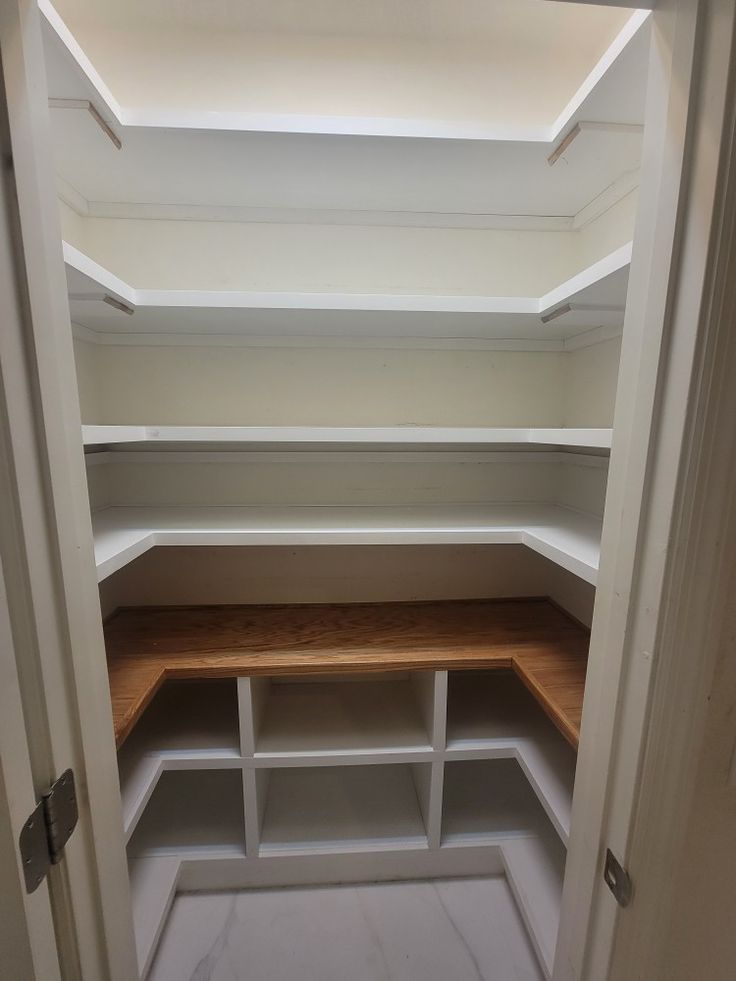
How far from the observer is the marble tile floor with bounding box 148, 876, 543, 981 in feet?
3.30

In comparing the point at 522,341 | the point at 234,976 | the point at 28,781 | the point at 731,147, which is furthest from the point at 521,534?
the point at 234,976

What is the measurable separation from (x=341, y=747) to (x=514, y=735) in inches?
20.6

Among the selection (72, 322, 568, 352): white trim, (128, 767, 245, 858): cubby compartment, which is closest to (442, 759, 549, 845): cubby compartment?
(128, 767, 245, 858): cubby compartment

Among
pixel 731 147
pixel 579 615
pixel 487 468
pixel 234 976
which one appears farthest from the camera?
pixel 487 468

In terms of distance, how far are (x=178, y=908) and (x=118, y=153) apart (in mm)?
2032

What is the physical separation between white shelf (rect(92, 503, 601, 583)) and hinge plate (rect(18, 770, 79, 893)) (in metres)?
0.50

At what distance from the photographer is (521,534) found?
3.83 ft

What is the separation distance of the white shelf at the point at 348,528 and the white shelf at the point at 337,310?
583mm

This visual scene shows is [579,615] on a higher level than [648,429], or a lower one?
lower

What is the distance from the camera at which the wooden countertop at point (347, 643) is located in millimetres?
1054

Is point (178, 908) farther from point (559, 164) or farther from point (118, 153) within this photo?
point (559, 164)

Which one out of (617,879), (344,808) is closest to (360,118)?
(617,879)

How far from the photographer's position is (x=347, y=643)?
48.6 inches

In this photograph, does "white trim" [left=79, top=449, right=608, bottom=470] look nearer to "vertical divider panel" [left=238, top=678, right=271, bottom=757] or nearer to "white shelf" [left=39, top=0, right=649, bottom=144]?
"vertical divider panel" [left=238, top=678, right=271, bottom=757]
